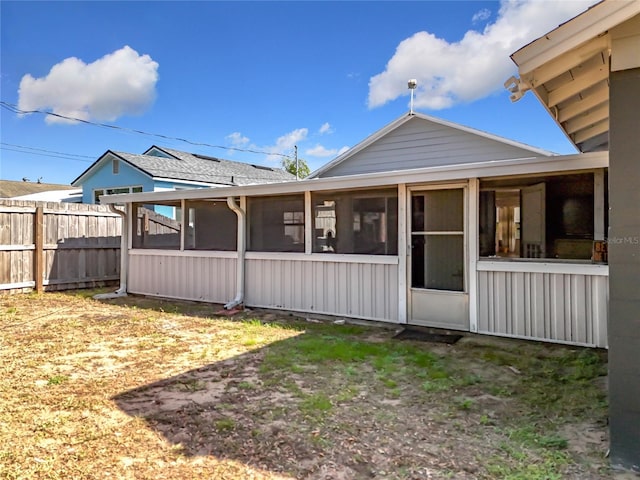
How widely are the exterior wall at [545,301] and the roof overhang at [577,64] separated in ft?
5.41

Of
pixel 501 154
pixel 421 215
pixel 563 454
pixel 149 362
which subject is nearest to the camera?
pixel 563 454

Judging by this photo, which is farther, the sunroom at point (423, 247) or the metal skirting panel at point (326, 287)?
the metal skirting panel at point (326, 287)

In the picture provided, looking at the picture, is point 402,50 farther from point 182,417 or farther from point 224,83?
point 182,417

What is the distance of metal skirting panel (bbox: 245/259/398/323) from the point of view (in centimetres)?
595

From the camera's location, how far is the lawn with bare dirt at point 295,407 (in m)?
2.39

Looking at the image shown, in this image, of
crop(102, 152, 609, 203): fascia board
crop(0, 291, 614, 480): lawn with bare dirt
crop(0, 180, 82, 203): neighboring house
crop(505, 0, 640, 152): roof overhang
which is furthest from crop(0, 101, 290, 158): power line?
crop(505, 0, 640, 152): roof overhang

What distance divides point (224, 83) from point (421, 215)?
14.2 meters

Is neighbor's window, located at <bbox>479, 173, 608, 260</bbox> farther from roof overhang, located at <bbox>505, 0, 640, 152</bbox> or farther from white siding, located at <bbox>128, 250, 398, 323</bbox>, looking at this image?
white siding, located at <bbox>128, 250, 398, 323</bbox>

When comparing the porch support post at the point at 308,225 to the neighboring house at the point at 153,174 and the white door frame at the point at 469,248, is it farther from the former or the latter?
the neighboring house at the point at 153,174

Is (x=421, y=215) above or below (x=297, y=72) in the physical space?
below

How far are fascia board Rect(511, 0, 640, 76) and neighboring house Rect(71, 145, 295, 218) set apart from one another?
494 inches

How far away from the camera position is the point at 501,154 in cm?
880

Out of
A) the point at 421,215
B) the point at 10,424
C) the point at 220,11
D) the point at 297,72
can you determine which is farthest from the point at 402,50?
the point at 10,424

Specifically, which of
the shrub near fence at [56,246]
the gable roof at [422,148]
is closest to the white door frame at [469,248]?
the gable roof at [422,148]
